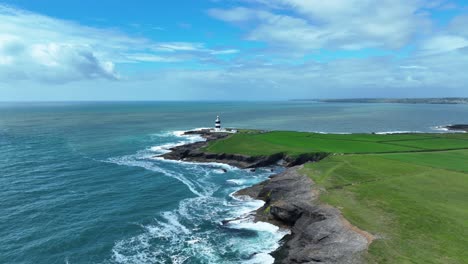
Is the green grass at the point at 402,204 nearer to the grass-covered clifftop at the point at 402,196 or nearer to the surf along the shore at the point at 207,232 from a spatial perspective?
the grass-covered clifftop at the point at 402,196

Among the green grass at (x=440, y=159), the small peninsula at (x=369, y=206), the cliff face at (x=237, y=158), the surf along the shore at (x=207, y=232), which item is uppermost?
the green grass at (x=440, y=159)

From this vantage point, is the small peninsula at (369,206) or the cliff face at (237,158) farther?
the cliff face at (237,158)

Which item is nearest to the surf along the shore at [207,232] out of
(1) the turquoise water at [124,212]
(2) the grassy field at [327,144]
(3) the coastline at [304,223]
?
(1) the turquoise water at [124,212]

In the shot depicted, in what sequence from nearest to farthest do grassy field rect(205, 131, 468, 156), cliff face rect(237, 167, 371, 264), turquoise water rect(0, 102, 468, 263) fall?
cliff face rect(237, 167, 371, 264)
turquoise water rect(0, 102, 468, 263)
grassy field rect(205, 131, 468, 156)

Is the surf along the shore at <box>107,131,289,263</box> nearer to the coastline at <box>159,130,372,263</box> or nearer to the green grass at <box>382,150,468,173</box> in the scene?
the coastline at <box>159,130,372,263</box>

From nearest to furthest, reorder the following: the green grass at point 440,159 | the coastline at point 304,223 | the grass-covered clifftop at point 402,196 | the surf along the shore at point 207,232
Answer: the grass-covered clifftop at point 402,196 → the coastline at point 304,223 → the surf along the shore at point 207,232 → the green grass at point 440,159

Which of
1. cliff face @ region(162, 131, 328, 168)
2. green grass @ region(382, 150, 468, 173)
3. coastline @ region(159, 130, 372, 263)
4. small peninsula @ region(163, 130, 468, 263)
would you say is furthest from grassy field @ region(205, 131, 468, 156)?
coastline @ region(159, 130, 372, 263)

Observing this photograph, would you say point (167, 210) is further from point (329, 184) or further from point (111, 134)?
point (111, 134)

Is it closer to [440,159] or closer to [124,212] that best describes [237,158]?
[124,212]
